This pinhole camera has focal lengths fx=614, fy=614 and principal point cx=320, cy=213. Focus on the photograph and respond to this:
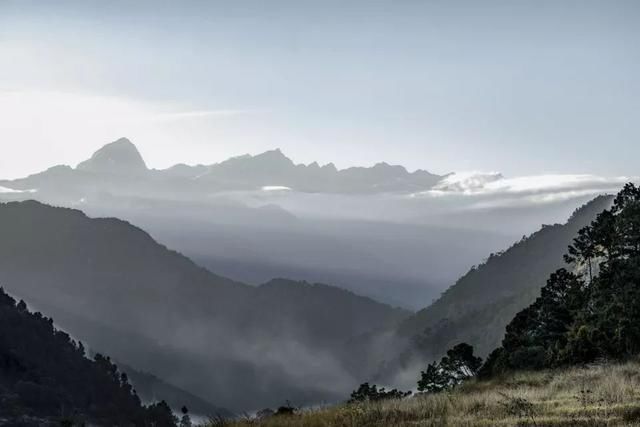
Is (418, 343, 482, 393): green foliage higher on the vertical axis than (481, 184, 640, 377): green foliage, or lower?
lower

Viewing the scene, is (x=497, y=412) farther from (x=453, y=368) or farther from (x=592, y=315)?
(x=453, y=368)

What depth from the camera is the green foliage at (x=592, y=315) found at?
35938mm

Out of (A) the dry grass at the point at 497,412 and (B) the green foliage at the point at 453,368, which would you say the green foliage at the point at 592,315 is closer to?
(B) the green foliage at the point at 453,368

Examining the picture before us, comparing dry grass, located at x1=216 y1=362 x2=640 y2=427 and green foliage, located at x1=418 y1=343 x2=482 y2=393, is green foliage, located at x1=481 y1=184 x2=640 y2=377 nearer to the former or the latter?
green foliage, located at x1=418 y1=343 x2=482 y2=393

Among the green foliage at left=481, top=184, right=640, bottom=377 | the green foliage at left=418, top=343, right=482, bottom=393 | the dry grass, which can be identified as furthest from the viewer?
the green foliage at left=418, top=343, right=482, bottom=393

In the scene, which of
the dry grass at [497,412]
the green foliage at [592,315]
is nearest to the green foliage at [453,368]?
the green foliage at [592,315]

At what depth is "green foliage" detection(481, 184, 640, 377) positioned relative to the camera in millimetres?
35938

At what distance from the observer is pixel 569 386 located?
67.3 ft

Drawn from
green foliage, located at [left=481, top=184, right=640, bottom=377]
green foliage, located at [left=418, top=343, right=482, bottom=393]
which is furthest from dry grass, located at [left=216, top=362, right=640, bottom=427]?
green foliage, located at [left=418, top=343, right=482, bottom=393]

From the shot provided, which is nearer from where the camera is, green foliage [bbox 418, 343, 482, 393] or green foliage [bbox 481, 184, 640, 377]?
green foliage [bbox 481, 184, 640, 377]

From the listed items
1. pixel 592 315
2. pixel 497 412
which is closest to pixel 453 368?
pixel 592 315

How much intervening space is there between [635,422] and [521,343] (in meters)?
51.6

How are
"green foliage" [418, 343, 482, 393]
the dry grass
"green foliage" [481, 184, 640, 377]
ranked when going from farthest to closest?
"green foliage" [418, 343, 482, 393], "green foliage" [481, 184, 640, 377], the dry grass

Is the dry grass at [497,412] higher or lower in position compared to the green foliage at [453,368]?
higher
